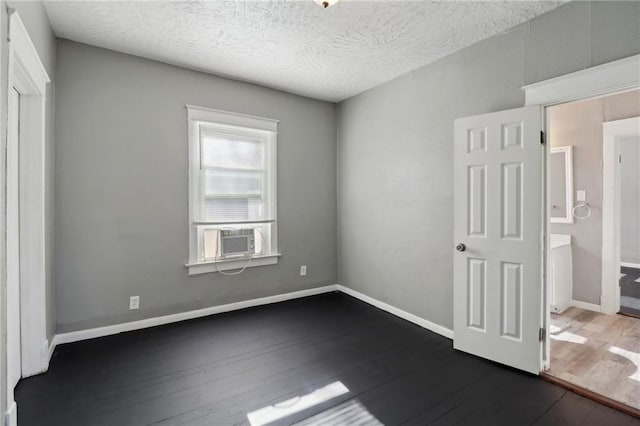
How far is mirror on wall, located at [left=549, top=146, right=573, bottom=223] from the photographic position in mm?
3795

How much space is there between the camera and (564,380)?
221 cm

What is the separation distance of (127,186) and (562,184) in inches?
197

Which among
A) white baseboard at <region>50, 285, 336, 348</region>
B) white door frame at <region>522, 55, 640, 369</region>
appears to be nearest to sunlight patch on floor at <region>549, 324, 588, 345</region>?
white door frame at <region>522, 55, 640, 369</region>

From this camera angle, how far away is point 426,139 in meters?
3.22

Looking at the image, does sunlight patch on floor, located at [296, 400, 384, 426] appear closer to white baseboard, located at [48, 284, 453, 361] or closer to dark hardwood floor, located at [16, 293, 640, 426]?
dark hardwood floor, located at [16, 293, 640, 426]

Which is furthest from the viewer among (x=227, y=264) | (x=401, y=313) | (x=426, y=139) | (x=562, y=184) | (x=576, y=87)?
(x=562, y=184)

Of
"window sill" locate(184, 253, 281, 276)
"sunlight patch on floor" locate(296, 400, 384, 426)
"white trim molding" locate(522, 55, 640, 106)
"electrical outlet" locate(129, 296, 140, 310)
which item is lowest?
"sunlight patch on floor" locate(296, 400, 384, 426)

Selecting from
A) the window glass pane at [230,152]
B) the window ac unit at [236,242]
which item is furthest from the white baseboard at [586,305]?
the window glass pane at [230,152]

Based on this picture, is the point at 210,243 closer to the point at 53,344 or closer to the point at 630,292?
the point at 53,344

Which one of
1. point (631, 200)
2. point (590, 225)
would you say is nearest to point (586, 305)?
point (590, 225)

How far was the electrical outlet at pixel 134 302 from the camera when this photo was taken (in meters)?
3.07

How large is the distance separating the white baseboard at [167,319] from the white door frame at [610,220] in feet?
11.0

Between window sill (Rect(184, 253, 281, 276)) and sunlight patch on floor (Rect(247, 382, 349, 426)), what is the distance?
6.18 feet

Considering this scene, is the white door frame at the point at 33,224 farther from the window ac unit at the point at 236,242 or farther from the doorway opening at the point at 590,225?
the doorway opening at the point at 590,225
